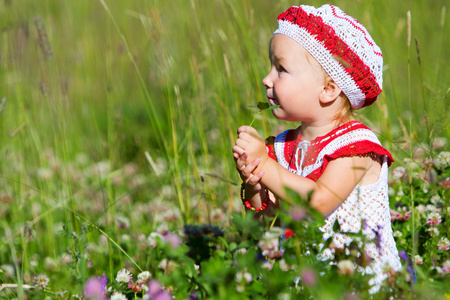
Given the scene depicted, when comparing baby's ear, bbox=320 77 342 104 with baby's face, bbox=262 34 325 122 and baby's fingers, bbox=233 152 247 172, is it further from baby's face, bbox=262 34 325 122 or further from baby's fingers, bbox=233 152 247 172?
baby's fingers, bbox=233 152 247 172

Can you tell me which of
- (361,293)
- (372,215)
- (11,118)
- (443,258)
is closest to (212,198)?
(372,215)

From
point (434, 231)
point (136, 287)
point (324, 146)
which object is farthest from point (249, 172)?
point (434, 231)

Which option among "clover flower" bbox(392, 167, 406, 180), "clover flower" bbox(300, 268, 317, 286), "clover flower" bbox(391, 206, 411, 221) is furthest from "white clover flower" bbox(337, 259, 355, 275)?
"clover flower" bbox(392, 167, 406, 180)

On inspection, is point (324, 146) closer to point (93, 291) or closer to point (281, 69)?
point (281, 69)

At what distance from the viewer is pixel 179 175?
2.52 meters

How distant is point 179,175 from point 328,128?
0.77 m

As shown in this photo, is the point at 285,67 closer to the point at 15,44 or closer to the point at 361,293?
the point at 361,293

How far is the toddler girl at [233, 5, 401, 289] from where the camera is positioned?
1.88 meters

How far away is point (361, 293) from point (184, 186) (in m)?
1.61

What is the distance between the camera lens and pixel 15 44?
8.98 feet

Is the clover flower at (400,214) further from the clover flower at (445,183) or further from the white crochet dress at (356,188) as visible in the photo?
the white crochet dress at (356,188)

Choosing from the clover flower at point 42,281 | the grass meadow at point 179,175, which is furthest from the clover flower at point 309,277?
the clover flower at point 42,281

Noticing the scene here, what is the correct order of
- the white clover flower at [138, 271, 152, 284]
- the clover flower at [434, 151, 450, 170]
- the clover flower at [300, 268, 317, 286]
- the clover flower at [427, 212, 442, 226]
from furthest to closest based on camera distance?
the clover flower at [434, 151, 450, 170] < the clover flower at [427, 212, 442, 226] < the white clover flower at [138, 271, 152, 284] < the clover flower at [300, 268, 317, 286]

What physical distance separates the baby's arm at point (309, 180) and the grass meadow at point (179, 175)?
0.20 m
